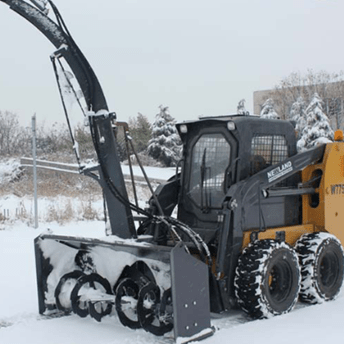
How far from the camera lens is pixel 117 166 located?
617cm

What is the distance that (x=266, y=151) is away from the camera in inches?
264

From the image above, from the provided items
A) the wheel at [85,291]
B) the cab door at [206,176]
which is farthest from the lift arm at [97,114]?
the cab door at [206,176]

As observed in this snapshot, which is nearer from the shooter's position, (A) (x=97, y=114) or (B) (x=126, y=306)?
(B) (x=126, y=306)

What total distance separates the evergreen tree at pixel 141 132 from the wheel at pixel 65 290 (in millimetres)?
27629

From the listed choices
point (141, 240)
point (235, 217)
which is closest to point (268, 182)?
point (235, 217)

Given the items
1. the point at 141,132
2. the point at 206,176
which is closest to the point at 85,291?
the point at 206,176

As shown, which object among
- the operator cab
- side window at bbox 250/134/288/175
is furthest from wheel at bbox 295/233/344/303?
side window at bbox 250/134/288/175

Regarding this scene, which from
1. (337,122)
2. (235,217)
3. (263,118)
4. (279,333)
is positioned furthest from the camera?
(337,122)

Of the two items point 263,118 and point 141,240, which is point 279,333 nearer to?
point 141,240

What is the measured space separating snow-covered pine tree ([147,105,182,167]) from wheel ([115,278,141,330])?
961 inches

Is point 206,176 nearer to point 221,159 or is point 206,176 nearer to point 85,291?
point 221,159

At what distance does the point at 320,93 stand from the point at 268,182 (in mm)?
38662

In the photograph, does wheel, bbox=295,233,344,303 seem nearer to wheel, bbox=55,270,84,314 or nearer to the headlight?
the headlight

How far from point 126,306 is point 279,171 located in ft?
7.28
